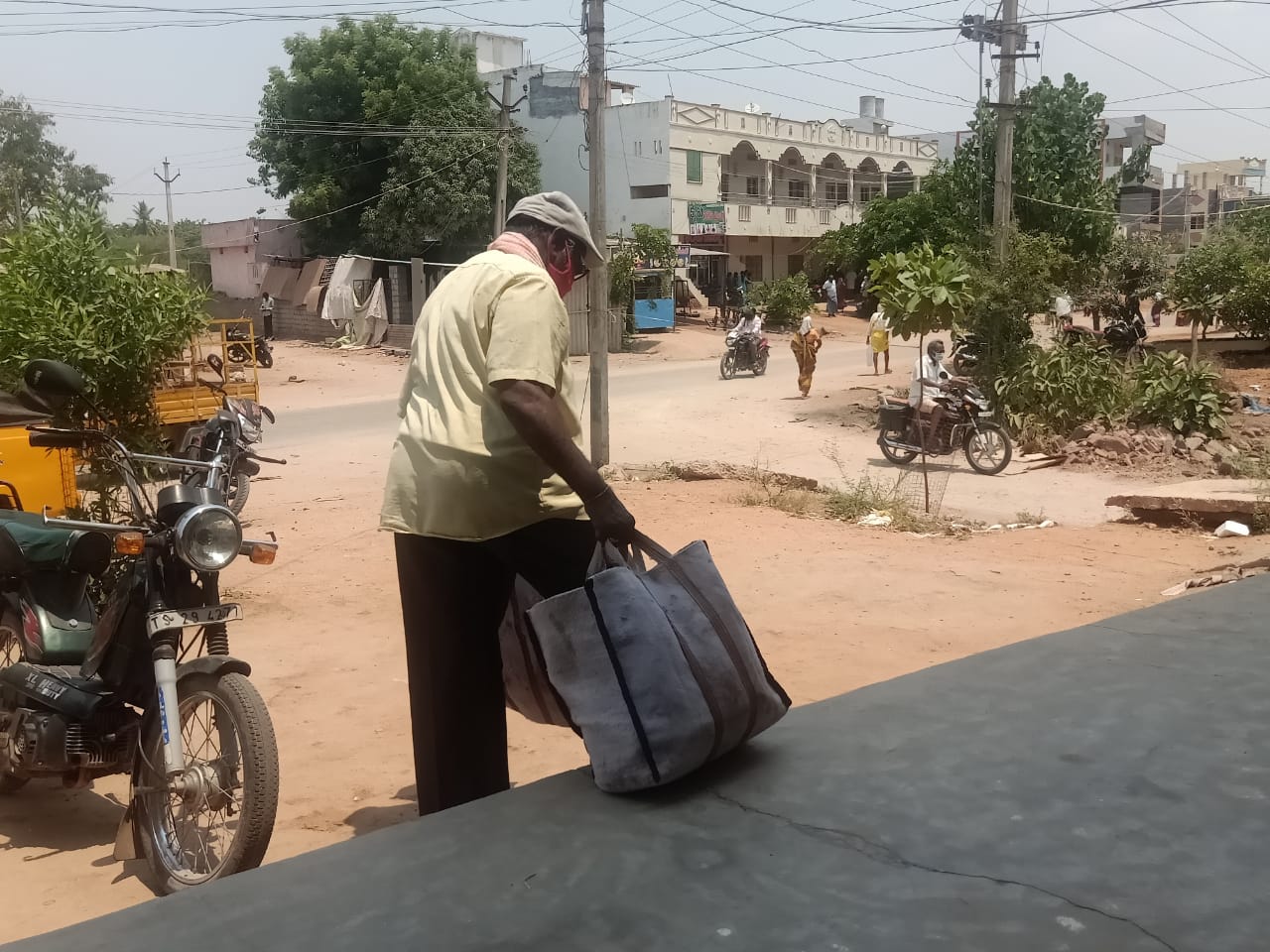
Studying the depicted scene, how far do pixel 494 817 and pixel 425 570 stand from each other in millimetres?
876

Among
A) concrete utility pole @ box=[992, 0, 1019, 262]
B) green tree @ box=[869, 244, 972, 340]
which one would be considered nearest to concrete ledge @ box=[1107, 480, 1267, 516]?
green tree @ box=[869, 244, 972, 340]

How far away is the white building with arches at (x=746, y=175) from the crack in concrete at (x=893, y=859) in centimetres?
3570

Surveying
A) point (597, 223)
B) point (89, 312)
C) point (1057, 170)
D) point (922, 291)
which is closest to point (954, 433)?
point (922, 291)

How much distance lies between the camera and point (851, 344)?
32.8 meters

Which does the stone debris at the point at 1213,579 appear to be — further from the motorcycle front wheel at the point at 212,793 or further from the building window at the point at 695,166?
the building window at the point at 695,166

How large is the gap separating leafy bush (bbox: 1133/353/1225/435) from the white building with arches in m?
24.2

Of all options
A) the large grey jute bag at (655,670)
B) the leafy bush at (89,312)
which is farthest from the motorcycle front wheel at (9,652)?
the leafy bush at (89,312)

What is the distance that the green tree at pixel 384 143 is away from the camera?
1225 inches

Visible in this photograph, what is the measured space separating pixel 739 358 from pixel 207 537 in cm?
2037

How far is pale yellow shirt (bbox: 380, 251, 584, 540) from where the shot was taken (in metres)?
2.53

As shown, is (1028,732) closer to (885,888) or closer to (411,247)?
(885,888)

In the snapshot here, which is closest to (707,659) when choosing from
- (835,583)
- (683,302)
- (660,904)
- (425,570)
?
(660,904)

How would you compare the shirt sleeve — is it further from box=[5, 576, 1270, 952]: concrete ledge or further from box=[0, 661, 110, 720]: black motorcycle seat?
box=[0, 661, 110, 720]: black motorcycle seat

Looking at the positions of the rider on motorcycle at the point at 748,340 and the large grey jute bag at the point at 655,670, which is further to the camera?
the rider on motorcycle at the point at 748,340
